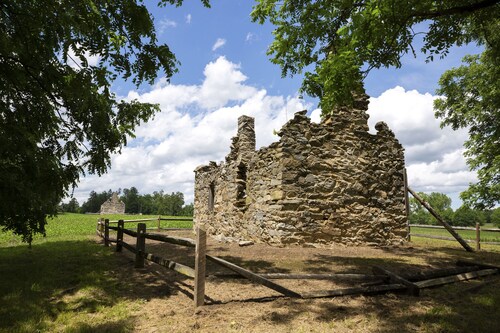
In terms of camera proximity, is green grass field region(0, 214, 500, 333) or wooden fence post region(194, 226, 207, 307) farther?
wooden fence post region(194, 226, 207, 307)

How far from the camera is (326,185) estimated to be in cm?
1077

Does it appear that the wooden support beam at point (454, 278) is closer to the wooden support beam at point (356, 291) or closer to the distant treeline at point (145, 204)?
the wooden support beam at point (356, 291)

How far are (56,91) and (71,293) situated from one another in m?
4.21

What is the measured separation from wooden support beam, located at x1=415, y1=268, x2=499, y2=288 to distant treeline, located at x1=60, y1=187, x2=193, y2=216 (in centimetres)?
8201

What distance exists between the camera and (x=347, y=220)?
10.9 meters

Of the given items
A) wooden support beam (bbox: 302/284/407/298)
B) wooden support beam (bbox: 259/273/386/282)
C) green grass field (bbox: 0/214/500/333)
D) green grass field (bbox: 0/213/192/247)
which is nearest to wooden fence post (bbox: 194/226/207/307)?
green grass field (bbox: 0/214/500/333)

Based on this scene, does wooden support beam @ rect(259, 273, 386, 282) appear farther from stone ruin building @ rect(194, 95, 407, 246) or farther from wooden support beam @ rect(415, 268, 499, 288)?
stone ruin building @ rect(194, 95, 407, 246)

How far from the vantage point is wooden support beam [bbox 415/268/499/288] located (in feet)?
17.8

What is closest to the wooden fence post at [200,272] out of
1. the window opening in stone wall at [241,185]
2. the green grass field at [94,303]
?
the green grass field at [94,303]

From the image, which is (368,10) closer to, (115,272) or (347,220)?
(347,220)

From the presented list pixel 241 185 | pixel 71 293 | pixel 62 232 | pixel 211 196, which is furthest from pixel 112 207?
pixel 71 293

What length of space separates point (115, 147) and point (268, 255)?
5.12 meters

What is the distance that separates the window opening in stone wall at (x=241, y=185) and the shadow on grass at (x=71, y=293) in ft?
17.5

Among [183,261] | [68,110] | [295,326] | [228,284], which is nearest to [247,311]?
[295,326]
